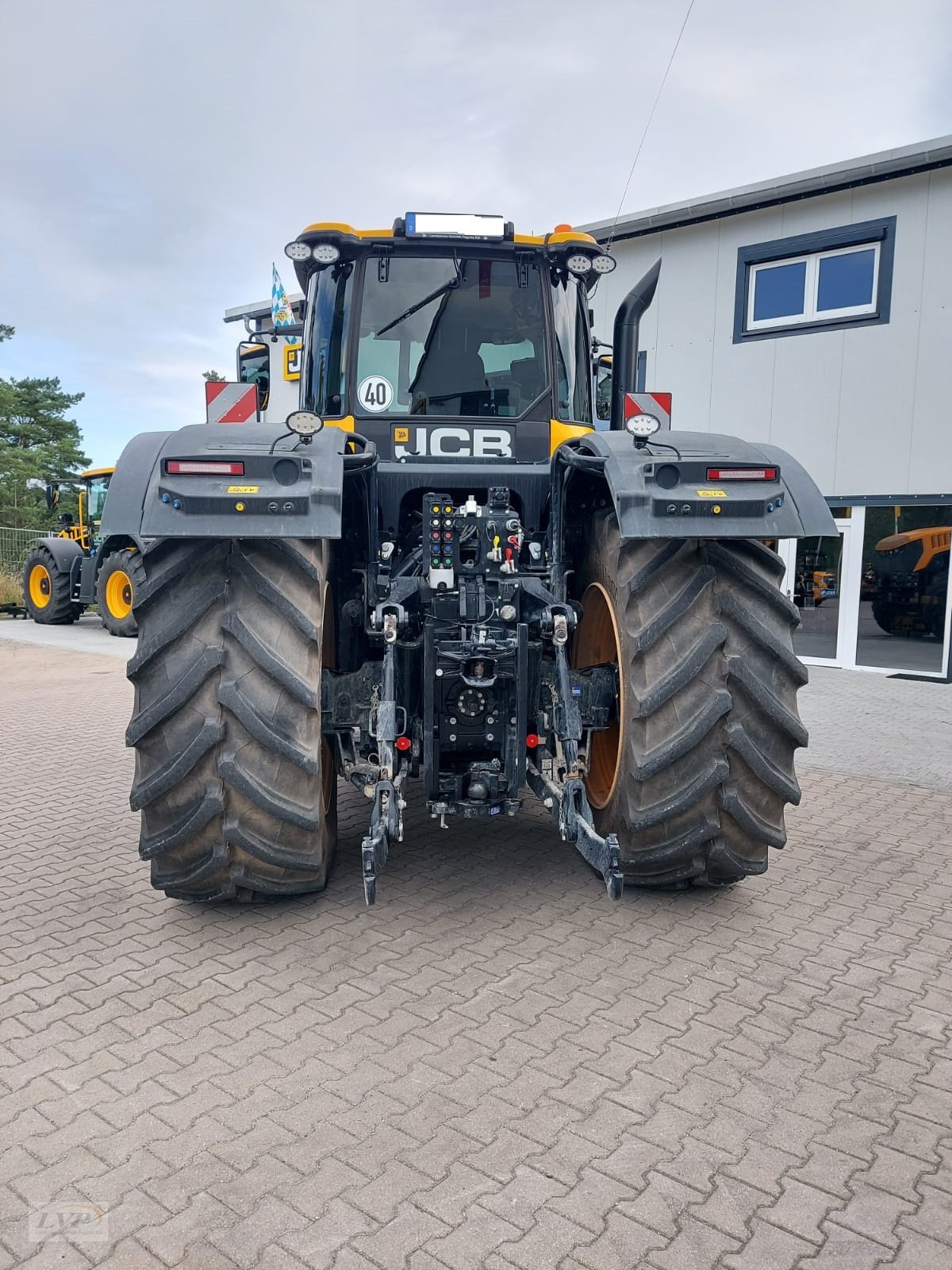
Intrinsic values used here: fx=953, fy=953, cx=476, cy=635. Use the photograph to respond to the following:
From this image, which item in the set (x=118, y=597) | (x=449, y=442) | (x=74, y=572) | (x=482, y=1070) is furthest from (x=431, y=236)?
(x=74, y=572)

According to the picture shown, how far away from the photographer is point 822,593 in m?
12.7

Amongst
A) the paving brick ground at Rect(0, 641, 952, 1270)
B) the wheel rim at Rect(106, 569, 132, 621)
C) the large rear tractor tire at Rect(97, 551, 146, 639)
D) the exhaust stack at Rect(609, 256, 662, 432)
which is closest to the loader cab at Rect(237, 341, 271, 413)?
the exhaust stack at Rect(609, 256, 662, 432)

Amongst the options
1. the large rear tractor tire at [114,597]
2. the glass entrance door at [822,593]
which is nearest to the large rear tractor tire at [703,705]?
the glass entrance door at [822,593]

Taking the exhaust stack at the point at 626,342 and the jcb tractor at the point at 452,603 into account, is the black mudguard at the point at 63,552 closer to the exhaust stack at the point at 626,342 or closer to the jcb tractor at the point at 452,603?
the jcb tractor at the point at 452,603

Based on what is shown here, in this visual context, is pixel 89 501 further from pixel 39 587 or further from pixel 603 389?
pixel 603 389

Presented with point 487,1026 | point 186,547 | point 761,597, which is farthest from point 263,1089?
point 761,597

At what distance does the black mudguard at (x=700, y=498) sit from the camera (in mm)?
3389

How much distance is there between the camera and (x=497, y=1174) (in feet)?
7.64

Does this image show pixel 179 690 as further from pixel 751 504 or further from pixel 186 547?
pixel 751 504

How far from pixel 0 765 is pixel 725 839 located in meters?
5.37

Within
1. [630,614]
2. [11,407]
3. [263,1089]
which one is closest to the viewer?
[263,1089]

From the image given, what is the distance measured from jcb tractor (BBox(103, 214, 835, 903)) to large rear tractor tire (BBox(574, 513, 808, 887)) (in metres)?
0.01

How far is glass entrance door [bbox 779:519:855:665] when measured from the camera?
1250cm
